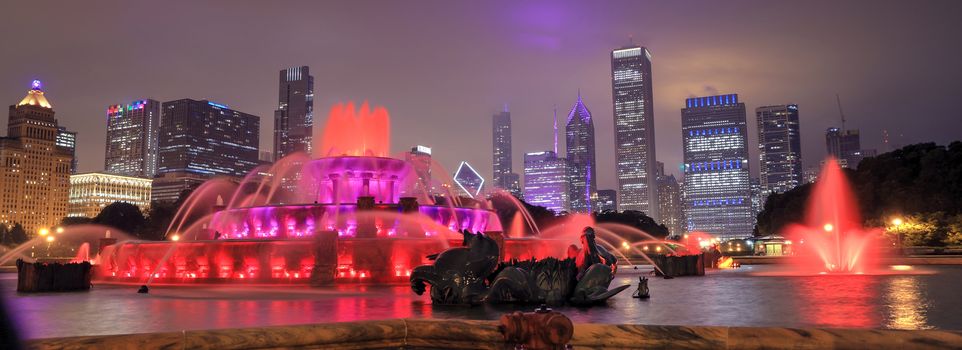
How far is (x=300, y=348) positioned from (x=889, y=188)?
6092 cm

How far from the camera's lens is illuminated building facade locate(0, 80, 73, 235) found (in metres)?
152

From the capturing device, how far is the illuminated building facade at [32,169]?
497 ft

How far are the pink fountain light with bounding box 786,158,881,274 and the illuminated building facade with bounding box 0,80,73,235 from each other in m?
153

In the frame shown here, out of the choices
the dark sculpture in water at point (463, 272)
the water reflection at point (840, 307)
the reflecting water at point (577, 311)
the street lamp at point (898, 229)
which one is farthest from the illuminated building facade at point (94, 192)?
the water reflection at point (840, 307)

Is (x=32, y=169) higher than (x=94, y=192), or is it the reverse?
(x=32, y=169)

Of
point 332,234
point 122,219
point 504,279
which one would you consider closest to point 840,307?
point 504,279

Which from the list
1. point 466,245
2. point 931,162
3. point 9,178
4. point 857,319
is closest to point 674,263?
point 466,245

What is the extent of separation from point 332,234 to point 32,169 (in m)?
165

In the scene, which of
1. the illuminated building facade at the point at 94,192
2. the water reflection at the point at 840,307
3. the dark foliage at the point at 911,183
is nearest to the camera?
the water reflection at the point at 840,307

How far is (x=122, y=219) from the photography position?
84500 mm

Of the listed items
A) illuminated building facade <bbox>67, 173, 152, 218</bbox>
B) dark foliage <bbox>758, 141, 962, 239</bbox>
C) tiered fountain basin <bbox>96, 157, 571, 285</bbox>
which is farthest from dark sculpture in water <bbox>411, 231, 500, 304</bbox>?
illuminated building facade <bbox>67, 173, 152, 218</bbox>

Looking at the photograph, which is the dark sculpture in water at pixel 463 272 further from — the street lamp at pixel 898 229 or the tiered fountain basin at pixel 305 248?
the street lamp at pixel 898 229

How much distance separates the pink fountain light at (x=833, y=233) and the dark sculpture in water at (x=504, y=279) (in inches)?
757

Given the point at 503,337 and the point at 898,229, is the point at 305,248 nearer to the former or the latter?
the point at 503,337
